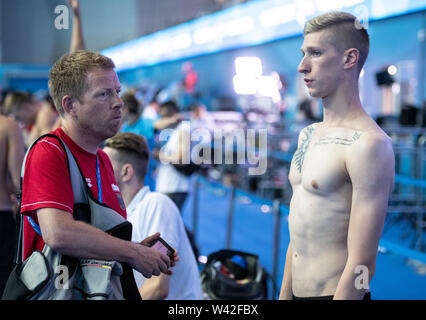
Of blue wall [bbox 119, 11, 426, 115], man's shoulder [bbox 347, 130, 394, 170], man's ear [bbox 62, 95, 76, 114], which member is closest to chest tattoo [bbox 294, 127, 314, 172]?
man's shoulder [bbox 347, 130, 394, 170]

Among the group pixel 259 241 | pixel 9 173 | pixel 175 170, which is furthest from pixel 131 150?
pixel 259 241

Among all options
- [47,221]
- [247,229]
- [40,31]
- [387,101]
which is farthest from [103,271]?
[40,31]

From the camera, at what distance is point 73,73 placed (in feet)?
5.41

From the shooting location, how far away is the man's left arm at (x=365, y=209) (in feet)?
5.26

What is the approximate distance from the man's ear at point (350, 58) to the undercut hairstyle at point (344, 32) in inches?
0.7

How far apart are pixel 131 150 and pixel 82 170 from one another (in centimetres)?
116

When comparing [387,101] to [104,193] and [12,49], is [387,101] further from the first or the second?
[12,49]

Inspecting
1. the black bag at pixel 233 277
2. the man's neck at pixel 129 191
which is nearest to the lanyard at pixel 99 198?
the man's neck at pixel 129 191

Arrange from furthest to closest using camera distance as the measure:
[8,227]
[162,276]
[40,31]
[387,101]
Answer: [40,31], [387,101], [8,227], [162,276]

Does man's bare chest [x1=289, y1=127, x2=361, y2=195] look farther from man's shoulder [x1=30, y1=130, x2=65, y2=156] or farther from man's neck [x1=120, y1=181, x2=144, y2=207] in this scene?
man's neck [x1=120, y1=181, x2=144, y2=207]

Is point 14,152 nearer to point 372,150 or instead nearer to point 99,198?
point 99,198

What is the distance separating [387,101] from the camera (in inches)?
623
